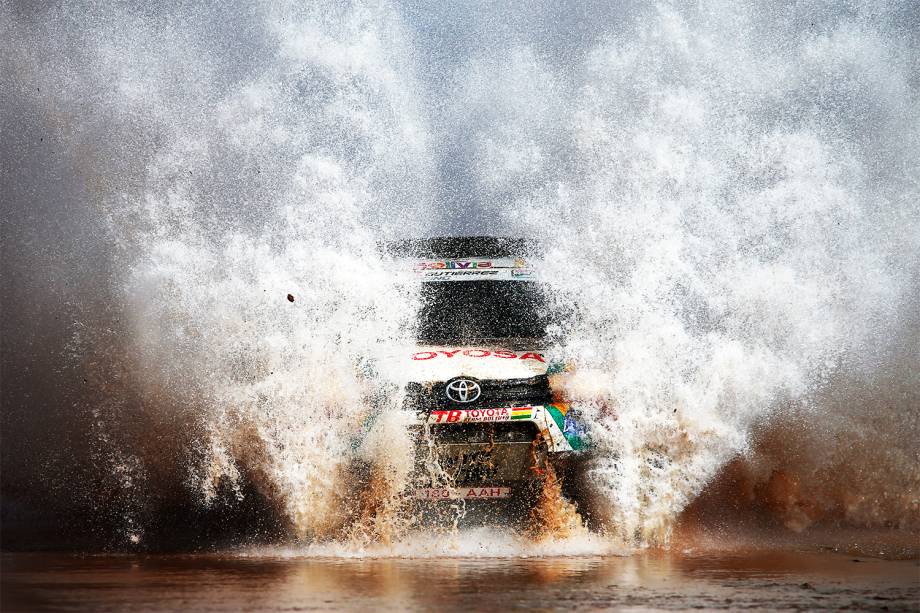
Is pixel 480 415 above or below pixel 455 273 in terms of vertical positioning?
below

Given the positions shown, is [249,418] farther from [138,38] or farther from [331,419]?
[138,38]

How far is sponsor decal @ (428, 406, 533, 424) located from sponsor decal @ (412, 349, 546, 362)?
22.2 inches

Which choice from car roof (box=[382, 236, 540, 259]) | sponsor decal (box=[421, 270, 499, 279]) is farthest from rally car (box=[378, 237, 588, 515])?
car roof (box=[382, 236, 540, 259])

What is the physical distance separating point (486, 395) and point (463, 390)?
0.15 m

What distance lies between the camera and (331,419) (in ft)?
25.6

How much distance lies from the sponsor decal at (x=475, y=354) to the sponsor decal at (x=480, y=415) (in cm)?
56

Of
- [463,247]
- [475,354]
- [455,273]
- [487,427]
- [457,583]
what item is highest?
[463,247]

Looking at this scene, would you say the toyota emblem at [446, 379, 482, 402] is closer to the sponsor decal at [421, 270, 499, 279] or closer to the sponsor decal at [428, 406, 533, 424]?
the sponsor decal at [428, 406, 533, 424]

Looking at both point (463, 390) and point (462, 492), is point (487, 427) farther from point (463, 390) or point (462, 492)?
point (462, 492)

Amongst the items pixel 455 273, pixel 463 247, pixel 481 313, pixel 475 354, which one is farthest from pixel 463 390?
pixel 463 247

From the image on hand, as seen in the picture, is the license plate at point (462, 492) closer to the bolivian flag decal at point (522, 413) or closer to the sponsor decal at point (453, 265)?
the bolivian flag decal at point (522, 413)

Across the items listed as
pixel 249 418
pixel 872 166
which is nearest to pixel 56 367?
pixel 249 418

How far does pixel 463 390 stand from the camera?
24.6ft

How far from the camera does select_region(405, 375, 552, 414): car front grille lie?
7.49 meters
